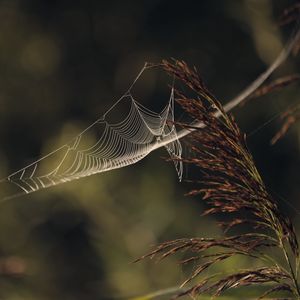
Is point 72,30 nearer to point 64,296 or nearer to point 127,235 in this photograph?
point 64,296

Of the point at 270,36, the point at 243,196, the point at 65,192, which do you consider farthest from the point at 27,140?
the point at 243,196

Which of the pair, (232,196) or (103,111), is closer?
(232,196)

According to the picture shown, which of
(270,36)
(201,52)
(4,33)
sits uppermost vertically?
(4,33)

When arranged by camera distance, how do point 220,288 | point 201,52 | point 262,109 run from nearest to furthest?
point 220,288 → point 262,109 → point 201,52

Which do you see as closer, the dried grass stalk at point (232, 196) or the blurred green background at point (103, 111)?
the dried grass stalk at point (232, 196)

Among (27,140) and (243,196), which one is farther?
(27,140)

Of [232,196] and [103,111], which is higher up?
[103,111]

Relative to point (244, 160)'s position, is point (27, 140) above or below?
above

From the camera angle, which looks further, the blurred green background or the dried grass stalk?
the blurred green background
